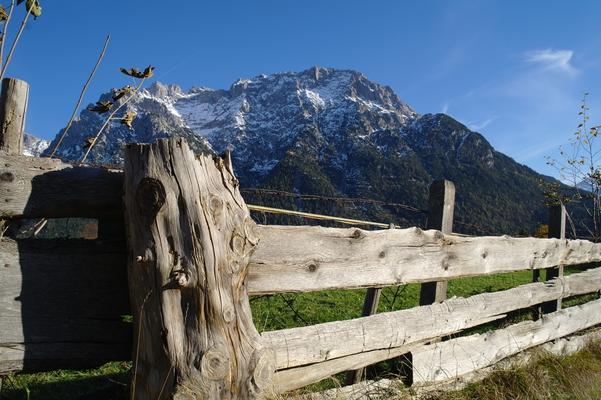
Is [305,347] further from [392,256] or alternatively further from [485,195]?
[485,195]

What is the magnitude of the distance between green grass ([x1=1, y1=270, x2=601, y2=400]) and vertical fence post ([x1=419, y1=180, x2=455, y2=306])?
385 mm

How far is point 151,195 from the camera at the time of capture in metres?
2.09

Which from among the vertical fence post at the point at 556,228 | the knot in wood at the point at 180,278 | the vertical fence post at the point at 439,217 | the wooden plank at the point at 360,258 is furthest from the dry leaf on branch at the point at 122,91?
the vertical fence post at the point at 556,228

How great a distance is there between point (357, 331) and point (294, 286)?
0.67 meters

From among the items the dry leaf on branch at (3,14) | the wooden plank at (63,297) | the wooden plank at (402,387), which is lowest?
the wooden plank at (402,387)

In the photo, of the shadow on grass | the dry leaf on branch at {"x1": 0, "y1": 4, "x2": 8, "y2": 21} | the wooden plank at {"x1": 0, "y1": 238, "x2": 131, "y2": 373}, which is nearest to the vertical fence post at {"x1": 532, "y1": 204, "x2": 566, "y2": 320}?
the shadow on grass

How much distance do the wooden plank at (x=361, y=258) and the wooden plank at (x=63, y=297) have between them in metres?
0.73

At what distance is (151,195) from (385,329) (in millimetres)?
1996

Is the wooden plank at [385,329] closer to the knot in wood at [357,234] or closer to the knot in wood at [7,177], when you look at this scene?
the knot in wood at [357,234]

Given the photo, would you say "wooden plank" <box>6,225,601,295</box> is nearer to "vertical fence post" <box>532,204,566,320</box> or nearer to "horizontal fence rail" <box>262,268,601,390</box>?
"horizontal fence rail" <box>262,268,601,390</box>

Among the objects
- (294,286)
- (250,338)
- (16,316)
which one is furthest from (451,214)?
(16,316)

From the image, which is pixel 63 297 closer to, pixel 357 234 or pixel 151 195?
pixel 151 195

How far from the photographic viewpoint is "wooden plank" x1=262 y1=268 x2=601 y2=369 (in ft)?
8.77

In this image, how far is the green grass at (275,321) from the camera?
339cm
